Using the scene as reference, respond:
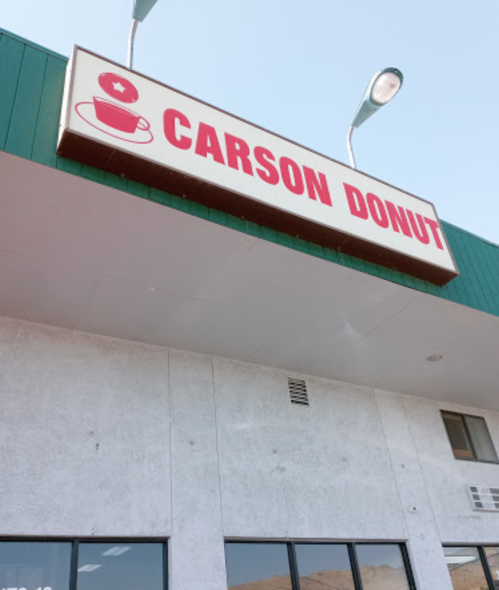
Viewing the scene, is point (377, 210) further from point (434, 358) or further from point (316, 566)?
point (316, 566)

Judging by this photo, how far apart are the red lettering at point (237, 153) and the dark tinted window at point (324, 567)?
475 cm

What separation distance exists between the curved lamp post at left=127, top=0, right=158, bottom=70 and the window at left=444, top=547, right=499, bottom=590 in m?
8.15

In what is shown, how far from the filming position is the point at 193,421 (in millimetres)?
7070

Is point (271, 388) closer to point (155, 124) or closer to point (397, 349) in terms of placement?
point (397, 349)

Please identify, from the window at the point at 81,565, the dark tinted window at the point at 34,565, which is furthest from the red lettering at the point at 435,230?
the dark tinted window at the point at 34,565

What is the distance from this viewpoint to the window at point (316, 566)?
655 cm

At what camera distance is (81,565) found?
5.62 meters

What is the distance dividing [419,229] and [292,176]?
210cm

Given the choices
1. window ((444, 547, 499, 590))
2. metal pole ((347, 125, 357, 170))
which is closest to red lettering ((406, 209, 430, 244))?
metal pole ((347, 125, 357, 170))

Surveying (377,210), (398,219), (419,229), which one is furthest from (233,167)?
(419,229)

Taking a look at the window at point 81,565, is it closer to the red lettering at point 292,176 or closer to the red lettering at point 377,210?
the red lettering at point 292,176

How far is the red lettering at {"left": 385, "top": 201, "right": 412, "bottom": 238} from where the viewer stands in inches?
276

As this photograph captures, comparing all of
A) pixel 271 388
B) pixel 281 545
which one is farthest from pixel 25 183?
pixel 281 545

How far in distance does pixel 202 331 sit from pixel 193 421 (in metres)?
1.15
